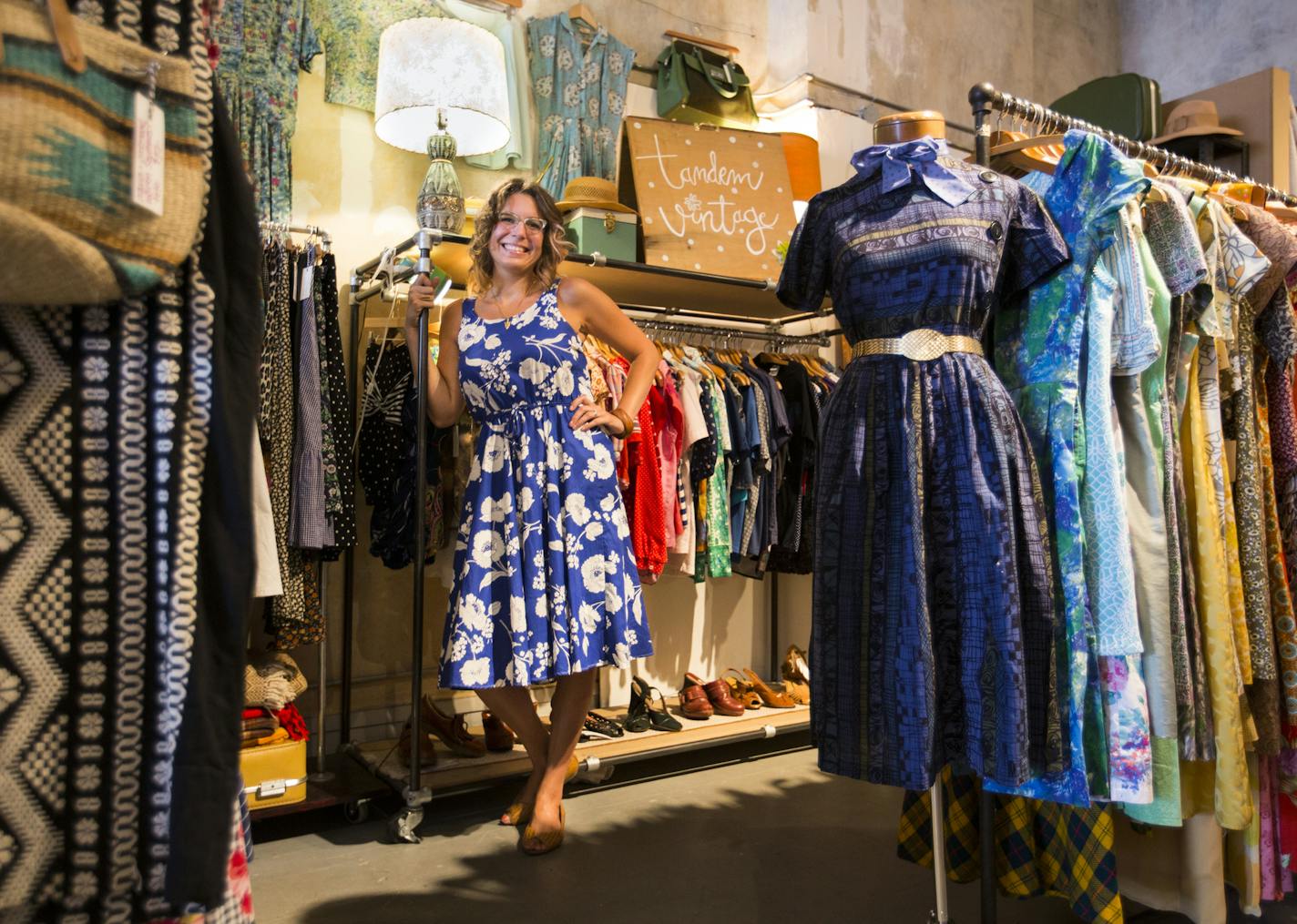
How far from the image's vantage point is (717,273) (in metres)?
3.95

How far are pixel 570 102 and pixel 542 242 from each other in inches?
61.2

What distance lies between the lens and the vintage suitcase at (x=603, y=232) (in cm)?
358

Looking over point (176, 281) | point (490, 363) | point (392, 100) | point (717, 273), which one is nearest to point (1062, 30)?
point (717, 273)

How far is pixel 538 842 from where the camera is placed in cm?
263

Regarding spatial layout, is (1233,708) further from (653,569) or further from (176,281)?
(176,281)

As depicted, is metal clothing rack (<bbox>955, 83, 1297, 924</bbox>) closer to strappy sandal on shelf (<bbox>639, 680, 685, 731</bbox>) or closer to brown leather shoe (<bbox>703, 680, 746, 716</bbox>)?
strappy sandal on shelf (<bbox>639, 680, 685, 731</bbox>)

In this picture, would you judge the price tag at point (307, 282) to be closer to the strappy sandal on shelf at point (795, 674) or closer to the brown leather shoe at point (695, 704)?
the brown leather shoe at point (695, 704)

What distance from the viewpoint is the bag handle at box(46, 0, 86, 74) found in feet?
2.23

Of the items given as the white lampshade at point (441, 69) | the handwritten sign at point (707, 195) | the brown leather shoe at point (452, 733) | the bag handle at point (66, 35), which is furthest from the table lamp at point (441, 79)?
the bag handle at point (66, 35)

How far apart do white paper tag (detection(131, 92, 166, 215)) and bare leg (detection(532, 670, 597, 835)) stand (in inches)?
82.8

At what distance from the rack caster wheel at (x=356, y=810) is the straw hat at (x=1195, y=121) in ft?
11.6

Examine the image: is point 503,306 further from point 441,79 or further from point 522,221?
point 441,79

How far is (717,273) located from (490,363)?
153 centimetres

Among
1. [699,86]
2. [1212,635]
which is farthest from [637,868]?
[699,86]
